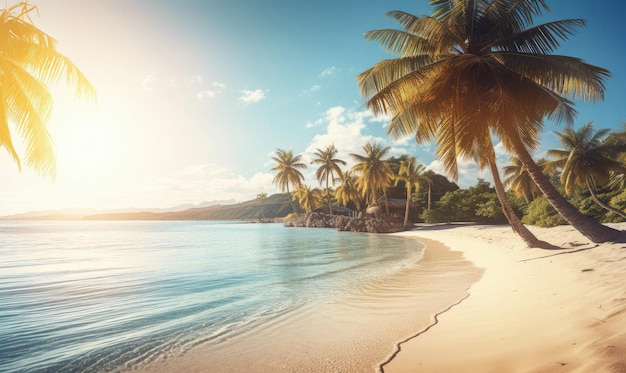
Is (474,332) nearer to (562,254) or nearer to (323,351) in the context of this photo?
(323,351)

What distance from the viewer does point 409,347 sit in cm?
359

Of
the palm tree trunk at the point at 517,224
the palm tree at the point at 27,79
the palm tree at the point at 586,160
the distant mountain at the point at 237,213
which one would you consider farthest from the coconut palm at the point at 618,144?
the distant mountain at the point at 237,213

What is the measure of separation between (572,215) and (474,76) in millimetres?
5395

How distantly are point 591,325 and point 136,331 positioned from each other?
6.28 metres

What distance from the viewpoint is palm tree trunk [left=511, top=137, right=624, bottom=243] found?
8883 mm

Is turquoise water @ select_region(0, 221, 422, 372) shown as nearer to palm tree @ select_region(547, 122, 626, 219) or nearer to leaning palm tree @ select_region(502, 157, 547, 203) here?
palm tree @ select_region(547, 122, 626, 219)

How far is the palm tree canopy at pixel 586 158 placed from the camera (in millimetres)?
20406

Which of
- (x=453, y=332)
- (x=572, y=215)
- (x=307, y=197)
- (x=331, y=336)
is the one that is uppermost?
(x=307, y=197)

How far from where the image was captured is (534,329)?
3.58 metres

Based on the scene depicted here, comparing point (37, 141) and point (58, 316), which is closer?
point (58, 316)

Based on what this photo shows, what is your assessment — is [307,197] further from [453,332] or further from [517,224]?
[453,332]

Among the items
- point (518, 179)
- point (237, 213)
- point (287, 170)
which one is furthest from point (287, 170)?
point (237, 213)

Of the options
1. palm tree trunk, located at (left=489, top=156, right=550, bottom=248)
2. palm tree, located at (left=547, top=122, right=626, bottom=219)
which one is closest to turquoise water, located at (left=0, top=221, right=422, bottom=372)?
palm tree trunk, located at (left=489, top=156, right=550, bottom=248)

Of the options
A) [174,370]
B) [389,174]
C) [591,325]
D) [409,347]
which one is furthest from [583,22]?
[389,174]
